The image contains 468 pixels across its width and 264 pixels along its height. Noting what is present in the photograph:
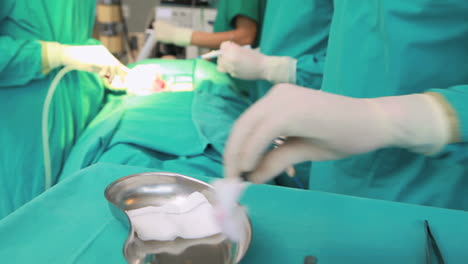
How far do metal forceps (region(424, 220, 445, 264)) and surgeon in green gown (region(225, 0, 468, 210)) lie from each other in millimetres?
115

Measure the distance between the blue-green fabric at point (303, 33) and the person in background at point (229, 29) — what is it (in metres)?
0.47

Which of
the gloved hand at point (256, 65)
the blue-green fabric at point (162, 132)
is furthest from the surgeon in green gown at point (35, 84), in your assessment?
the gloved hand at point (256, 65)

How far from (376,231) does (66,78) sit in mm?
1148

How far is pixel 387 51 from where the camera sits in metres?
0.71

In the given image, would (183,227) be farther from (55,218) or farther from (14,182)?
(14,182)

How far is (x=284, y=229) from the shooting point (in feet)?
2.14

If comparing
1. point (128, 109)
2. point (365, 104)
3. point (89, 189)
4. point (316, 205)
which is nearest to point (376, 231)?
point (316, 205)

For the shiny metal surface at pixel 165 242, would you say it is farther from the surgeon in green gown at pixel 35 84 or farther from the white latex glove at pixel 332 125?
the surgeon in green gown at pixel 35 84

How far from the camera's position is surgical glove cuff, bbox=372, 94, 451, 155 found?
562 mm

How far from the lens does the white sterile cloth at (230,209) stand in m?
0.54

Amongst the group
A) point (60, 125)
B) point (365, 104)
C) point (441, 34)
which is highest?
point (441, 34)

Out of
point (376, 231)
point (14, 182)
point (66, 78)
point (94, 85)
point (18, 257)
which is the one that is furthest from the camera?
point (94, 85)

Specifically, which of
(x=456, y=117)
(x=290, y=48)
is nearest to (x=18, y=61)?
(x=290, y=48)

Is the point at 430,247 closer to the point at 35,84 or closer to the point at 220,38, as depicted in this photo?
the point at 35,84
